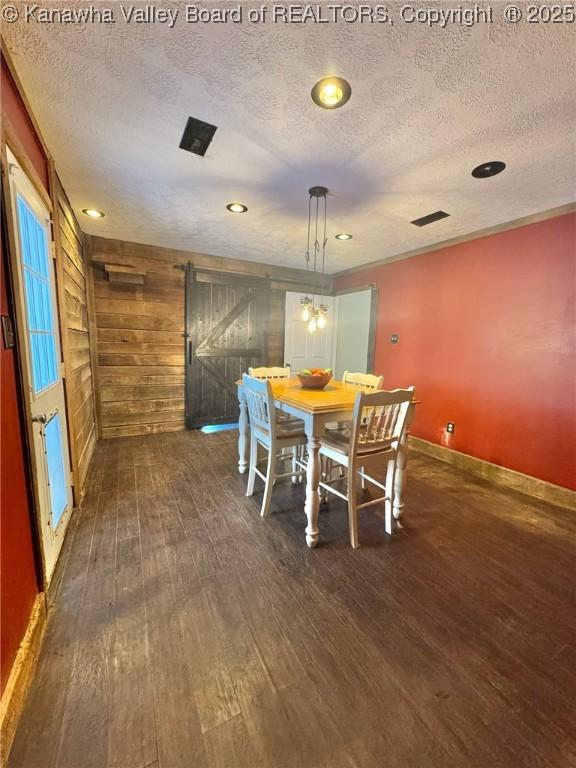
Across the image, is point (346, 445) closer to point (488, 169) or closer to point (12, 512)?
point (12, 512)

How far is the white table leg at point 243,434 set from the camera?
2747 millimetres

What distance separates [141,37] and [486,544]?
3073mm

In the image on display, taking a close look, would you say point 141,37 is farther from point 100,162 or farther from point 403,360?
point 403,360

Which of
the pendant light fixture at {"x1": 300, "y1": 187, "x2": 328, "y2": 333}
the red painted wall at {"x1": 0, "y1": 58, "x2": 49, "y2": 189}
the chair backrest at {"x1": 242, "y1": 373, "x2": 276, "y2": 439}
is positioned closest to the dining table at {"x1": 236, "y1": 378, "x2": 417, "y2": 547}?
the chair backrest at {"x1": 242, "y1": 373, "x2": 276, "y2": 439}

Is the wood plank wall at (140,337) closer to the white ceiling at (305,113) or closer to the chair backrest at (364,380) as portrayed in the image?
the white ceiling at (305,113)

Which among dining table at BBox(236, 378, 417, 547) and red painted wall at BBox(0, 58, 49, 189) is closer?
red painted wall at BBox(0, 58, 49, 189)

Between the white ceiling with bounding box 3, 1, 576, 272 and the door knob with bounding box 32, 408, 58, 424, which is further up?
the white ceiling with bounding box 3, 1, 576, 272

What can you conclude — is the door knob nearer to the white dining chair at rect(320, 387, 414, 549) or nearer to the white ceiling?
the white ceiling

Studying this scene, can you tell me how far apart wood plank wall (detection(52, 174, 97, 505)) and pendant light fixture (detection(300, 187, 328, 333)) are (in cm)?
177

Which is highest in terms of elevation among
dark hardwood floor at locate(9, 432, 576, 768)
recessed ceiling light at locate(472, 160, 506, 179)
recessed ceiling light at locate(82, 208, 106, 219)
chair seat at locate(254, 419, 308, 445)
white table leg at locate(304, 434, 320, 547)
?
recessed ceiling light at locate(472, 160, 506, 179)

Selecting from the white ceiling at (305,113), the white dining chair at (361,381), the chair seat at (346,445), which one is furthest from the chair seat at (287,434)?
the white ceiling at (305,113)

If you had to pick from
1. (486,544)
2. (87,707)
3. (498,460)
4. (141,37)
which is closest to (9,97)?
(141,37)

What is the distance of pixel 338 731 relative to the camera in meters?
1.01

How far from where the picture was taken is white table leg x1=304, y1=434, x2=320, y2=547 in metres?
1.90
